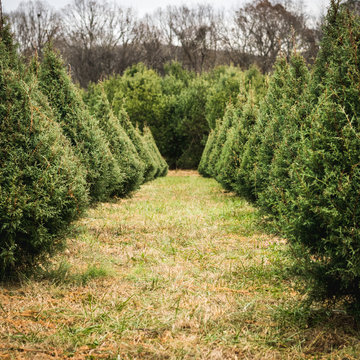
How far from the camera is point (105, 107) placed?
10.6 metres

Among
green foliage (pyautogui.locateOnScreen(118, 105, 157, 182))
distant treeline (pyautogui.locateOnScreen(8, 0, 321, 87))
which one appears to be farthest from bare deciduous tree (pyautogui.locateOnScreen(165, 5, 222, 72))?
green foliage (pyautogui.locateOnScreen(118, 105, 157, 182))

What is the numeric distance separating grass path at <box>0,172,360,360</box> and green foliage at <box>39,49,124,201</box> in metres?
2.37

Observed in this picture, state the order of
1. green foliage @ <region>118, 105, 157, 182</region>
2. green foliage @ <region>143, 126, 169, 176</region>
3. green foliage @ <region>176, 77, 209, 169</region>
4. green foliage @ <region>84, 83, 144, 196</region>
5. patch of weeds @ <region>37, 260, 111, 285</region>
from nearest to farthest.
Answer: patch of weeds @ <region>37, 260, 111, 285</region> < green foliage @ <region>84, 83, 144, 196</region> < green foliage @ <region>118, 105, 157, 182</region> < green foliage @ <region>143, 126, 169, 176</region> < green foliage @ <region>176, 77, 209, 169</region>

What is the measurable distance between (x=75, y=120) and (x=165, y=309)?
5107 millimetres

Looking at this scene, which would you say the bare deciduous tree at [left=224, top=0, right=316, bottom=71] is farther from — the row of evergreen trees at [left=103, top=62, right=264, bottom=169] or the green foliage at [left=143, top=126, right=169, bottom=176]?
the green foliage at [left=143, top=126, right=169, bottom=176]

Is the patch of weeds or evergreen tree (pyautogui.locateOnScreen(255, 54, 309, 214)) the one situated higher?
evergreen tree (pyautogui.locateOnScreen(255, 54, 309, 214))

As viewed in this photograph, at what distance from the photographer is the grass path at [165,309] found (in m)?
2.83

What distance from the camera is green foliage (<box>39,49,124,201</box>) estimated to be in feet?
23.8

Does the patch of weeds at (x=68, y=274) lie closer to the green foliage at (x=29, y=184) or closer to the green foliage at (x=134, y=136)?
the green foliage at (x=29, y=184)

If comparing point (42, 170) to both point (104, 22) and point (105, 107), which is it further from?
point (104, 22)

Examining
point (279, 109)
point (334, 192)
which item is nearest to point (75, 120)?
point (279, 109)

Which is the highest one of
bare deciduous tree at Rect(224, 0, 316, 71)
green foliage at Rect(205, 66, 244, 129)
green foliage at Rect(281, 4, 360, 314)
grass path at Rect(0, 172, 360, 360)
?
bare deciduous tree at Rect(224, 0, 316, 71)

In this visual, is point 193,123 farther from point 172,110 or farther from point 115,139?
point 115,139

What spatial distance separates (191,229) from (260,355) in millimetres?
4426
